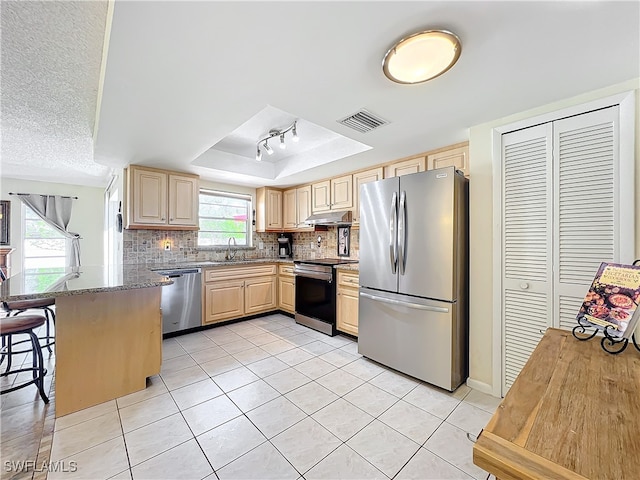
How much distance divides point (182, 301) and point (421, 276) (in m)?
2.88

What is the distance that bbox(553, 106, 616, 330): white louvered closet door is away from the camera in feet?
5.48

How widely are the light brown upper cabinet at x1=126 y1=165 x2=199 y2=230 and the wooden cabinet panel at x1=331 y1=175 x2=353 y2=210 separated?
197 centimetres

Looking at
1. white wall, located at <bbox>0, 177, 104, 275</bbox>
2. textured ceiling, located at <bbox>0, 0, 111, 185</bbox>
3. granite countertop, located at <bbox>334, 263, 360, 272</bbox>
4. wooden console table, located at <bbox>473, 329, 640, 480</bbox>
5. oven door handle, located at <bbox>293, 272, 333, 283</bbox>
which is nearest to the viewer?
wooden console table, located at <bbox>473, 329, 640, 480</bbox>

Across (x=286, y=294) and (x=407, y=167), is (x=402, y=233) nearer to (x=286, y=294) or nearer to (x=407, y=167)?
(x=407, y=167)

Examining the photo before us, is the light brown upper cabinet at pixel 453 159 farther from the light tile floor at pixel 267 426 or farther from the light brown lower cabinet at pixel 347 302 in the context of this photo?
the light tile floor at pixel 267 426

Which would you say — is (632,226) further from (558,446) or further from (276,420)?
(276,420)

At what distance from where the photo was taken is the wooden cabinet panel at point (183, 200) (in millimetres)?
3652

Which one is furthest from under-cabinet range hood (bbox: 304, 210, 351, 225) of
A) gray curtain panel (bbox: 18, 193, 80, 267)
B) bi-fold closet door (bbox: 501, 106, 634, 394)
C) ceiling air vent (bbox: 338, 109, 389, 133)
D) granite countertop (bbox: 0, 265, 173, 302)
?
gray curtain panel (bbox: 18, 193, 80, 267)

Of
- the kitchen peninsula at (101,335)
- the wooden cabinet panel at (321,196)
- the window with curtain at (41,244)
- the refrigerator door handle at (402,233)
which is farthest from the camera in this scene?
the window with curtain at (41,244)

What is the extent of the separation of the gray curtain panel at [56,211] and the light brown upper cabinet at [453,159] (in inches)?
241

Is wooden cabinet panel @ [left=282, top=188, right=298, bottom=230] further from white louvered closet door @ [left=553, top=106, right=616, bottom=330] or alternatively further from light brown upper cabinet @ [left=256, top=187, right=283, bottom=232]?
white louvered closet door @ [left=553, top=106, right=616, bottom=330]

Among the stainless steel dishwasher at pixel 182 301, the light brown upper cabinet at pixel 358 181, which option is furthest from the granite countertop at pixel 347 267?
the stainless steel dishwasher at pixel 182 301

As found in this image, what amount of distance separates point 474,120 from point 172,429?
3079 mm

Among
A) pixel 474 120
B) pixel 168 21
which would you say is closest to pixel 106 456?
pixel 168 21
